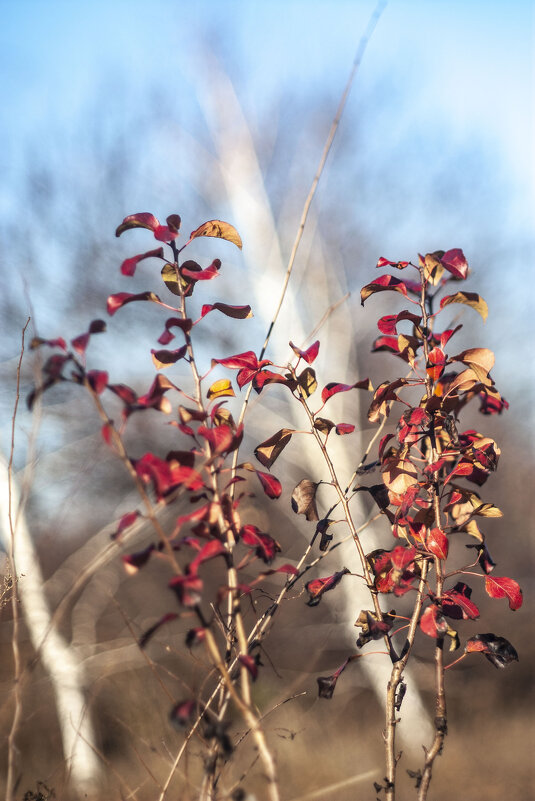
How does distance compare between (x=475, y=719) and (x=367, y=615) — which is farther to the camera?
(x=475, y=719)

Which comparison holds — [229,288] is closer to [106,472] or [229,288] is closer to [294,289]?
[294,289]

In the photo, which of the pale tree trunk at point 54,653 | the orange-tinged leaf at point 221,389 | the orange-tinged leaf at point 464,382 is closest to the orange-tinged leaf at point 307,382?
the orange-tinged leaf at point 221,389

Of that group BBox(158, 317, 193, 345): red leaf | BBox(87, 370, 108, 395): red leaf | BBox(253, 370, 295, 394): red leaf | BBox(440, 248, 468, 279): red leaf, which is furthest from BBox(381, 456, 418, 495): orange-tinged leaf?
BBox(87, 370, 108, 395): red leaf

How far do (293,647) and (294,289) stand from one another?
3552mm

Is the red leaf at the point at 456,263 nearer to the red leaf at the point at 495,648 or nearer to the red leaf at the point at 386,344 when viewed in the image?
the red leaf at the point at 386,344

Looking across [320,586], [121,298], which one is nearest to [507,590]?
[320,586]

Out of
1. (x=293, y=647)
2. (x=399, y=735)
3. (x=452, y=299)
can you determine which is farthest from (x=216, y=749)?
(x=293, y=647)

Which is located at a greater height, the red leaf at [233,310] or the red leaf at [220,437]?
the red leaf at [233,310]

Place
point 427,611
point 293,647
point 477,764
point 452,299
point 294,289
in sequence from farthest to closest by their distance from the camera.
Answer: point 293,647, point 477,764, point 294,289, point 452,299, point 427,611

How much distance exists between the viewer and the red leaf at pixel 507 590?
101 centimetres

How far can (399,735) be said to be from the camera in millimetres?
3691

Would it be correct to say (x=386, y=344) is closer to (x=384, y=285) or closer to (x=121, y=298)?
(x=384, y=285)

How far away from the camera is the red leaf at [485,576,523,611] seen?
101 cm

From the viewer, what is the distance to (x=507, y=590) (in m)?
1.03
